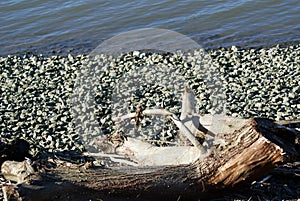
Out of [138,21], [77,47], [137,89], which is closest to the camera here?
[137,89]

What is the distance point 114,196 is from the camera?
4.88 meters

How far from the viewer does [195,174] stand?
501 cm

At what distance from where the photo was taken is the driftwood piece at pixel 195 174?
4.58 metres

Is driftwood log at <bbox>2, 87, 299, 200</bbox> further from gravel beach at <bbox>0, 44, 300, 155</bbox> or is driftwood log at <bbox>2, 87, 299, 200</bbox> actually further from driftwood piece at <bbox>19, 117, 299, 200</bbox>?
gravel beach at <bbox>0, 44, 300, 155</bbox>

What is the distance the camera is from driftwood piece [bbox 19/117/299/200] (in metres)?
4.58

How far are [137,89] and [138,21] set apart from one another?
6480 millimetres

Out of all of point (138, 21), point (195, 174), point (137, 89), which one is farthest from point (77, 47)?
point (195, 174)

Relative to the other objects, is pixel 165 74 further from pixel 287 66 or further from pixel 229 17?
pixel 229 17

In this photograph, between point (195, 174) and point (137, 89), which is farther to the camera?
point (137, 89)

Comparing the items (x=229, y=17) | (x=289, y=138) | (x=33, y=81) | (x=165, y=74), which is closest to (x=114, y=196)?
(x=289, y=138)

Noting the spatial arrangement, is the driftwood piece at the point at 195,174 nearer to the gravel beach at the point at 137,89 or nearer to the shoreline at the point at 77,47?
the gravel beach at the point at 137,89

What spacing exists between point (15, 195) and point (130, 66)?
643cm

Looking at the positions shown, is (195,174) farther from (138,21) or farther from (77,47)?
(138,21)

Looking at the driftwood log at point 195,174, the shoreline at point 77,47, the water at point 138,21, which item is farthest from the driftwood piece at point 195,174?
the water at point 138,21
